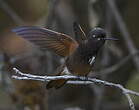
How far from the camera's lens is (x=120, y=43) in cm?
457

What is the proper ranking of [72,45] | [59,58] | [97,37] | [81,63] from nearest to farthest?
1. [97,37]
2. [81,63]
3. [72,45]
4. [59,58]

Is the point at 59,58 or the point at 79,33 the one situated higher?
the point at 79,33

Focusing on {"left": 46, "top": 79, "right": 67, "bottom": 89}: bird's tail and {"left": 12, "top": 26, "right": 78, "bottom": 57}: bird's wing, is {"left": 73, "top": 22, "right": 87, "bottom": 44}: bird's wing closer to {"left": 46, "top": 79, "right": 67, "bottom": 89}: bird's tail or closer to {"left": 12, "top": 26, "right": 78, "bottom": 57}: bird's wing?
{"left": 12, "top": 26, "right": 78, "bottom": 57}: bird's wing

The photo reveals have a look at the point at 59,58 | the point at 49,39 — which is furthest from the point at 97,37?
the point at 59,58

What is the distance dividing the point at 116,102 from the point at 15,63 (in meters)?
1.26

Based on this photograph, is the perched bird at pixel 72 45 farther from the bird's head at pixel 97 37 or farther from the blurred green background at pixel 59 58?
the blurred green background at pixel 59 58

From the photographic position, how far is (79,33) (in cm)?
236

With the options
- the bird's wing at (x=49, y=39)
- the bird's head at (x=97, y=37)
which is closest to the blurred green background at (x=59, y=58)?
the bird's wing at (x=49, y=39)

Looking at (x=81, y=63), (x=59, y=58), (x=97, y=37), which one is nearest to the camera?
(x=97, y=37)

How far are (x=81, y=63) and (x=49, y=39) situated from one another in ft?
0.77

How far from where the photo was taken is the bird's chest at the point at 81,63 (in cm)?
230

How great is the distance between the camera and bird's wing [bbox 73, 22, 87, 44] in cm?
233

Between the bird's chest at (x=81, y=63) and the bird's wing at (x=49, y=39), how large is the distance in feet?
0.23

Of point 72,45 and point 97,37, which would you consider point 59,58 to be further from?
point 97,37
